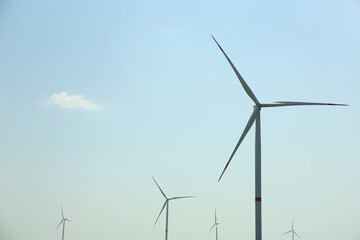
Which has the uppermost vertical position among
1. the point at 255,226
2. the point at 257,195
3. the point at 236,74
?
the point at 236,74

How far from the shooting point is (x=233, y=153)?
5931cm

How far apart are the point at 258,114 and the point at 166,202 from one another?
279 feet

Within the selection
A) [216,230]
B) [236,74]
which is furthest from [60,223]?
[236,74]

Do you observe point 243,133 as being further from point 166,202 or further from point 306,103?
point 166,202

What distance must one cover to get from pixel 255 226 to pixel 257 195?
11.8ft

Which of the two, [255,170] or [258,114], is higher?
[258,114]

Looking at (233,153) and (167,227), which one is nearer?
(233,153)

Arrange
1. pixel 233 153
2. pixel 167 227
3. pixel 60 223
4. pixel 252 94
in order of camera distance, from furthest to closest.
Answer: pixel 60 223, pixel 167 227, pixel 252 94, pixel 233 153

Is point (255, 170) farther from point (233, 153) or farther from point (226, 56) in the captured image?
Result: point (226, 56)

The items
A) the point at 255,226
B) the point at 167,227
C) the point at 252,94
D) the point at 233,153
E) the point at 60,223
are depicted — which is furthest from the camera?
the point at 60,223

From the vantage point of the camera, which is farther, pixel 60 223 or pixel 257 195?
pixel 60 223

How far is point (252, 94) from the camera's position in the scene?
208 ft

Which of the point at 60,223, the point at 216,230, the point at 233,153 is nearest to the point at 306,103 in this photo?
the point at 233,153

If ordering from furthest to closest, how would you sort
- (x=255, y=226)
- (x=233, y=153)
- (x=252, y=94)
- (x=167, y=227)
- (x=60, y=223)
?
1. (x=60, y=223)
2. (x=167, y=227)
3. (x=252, y=94)
4. (x=233, y=153)
5. (x=255, y=226)
